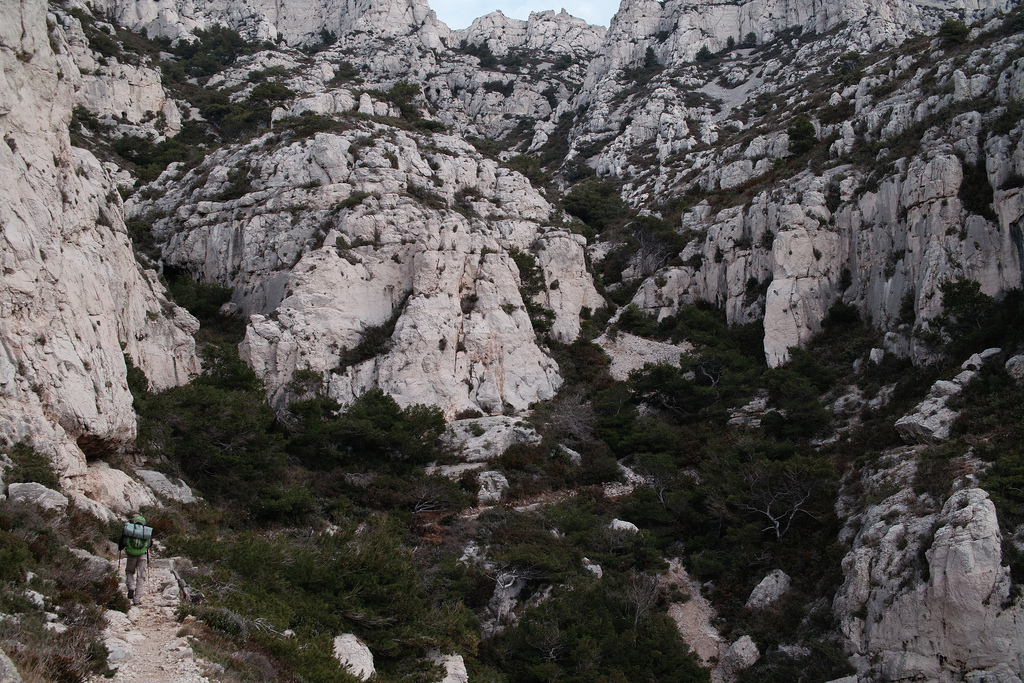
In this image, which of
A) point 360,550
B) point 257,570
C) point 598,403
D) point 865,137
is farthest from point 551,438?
point 865,137

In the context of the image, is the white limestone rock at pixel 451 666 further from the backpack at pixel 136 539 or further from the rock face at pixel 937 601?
the rock face at pixel 937 601

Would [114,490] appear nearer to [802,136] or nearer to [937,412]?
[937,412]

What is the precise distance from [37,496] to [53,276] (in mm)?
7845

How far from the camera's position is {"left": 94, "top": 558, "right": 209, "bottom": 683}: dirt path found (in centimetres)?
796

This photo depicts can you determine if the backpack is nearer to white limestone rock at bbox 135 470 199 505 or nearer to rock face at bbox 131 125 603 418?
white limestone rock at bbox 135 470 199 505

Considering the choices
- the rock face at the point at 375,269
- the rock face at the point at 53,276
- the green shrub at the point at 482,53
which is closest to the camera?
the rock face at the point at 53,276

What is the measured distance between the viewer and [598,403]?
34.7 m

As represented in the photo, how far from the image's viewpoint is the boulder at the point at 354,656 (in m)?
11.7

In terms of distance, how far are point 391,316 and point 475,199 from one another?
47.2ft

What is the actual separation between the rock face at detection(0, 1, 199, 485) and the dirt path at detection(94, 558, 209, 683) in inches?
223

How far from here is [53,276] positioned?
17.2 metres

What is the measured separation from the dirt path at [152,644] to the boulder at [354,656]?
9.99 ft

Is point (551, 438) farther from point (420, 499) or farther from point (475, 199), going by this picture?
point (475, 199)

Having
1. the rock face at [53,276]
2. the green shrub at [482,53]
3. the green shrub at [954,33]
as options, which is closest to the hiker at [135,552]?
the rock face at [53,276]
